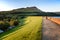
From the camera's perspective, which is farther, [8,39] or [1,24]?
[1,24]

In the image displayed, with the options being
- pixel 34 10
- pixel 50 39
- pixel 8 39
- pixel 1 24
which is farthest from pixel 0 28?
pixel 34 10

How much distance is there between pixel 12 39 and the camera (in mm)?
13523

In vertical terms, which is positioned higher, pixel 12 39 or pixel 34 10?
pixel 12 39

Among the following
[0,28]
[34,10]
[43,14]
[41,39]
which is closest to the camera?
[41,39]

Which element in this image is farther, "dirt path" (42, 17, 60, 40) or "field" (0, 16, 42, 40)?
"dirt path" (42, 17, 60, 40)

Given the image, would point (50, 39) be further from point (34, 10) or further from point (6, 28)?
point (34, 10)

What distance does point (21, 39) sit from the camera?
1365 cm

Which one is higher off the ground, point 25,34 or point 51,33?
point 25,34

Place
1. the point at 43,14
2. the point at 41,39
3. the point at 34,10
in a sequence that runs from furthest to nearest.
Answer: the point at 34,10
the point at 43,14
the point at 41,39

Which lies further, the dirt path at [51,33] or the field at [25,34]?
the dirt path at [51,33]

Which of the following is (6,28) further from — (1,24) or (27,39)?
(27,39)

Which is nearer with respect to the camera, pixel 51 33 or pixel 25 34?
pixel 25 34

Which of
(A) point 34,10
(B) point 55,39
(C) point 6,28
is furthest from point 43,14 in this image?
(B) point 55,39

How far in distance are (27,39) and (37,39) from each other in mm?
791
